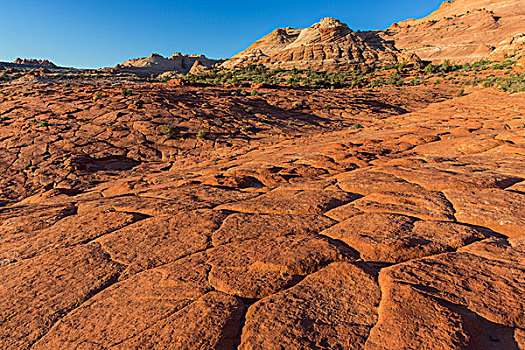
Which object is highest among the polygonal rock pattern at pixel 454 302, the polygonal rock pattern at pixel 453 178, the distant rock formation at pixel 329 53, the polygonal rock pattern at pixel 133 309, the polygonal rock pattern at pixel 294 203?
the distant rock formation at pixel 329 53

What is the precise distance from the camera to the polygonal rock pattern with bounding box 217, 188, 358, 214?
444 cm

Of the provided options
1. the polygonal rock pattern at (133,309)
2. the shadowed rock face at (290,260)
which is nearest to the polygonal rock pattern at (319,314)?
the shadowed rock face at (290,260)

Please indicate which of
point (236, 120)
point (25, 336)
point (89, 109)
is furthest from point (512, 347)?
point (89, 109)

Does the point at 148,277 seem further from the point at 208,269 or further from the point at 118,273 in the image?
the point at 208,269

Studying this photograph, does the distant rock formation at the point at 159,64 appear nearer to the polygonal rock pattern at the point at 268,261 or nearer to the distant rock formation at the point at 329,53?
the distant rock formation at the point at 329,53

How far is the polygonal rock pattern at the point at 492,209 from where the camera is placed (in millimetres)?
3510

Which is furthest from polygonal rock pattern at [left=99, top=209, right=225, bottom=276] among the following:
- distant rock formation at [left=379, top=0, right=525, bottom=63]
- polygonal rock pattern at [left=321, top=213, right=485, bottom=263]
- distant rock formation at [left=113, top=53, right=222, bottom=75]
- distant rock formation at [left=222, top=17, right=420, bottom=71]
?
distant rock formation at [left=113, top=53, right=222, bottom=75]

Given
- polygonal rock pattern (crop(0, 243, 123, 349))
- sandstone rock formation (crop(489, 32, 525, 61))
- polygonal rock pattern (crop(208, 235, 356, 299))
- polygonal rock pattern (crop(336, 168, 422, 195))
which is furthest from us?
sandstone rock formation (crop(489, 32, 525, 61))

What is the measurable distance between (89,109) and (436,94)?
31.6m

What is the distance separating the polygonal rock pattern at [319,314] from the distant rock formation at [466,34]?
63.9 m

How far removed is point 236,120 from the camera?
57.3ft

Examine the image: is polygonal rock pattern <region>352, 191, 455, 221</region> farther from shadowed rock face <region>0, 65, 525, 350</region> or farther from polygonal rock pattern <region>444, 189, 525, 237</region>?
polygonal rock pattern <region>444, 189, 525, 237</region>

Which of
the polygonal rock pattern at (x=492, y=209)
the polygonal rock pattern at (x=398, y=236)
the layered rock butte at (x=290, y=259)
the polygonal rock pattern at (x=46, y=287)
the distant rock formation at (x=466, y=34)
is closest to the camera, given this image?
the layered rock butte at (x=290, y=259)

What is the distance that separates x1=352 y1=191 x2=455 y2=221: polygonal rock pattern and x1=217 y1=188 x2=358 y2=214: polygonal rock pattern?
1.24 ft
